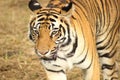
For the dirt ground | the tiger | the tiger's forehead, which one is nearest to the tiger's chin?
the tiger

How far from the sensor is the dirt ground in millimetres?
4633

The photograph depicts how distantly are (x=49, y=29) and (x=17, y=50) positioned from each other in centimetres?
273

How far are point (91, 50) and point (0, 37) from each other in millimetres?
3196

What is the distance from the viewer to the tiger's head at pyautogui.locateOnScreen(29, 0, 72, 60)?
2.71 meters

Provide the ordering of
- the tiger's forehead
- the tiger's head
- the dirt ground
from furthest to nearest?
the dirt ground, the tiger's forehead, the tiger's head

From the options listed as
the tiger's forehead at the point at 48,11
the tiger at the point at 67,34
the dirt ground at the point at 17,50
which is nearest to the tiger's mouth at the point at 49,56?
the tiger at the point at 67,34

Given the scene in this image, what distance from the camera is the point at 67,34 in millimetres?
2893

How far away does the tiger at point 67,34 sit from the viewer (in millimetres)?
2770

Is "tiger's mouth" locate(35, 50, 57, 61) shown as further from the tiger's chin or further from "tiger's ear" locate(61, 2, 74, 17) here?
"tiger's ear" locate(61, 2, 74, 17)

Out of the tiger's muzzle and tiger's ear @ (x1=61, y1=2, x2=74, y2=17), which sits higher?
tiger's ear @ (x1=61, y1=2, x2=74, y2=17)

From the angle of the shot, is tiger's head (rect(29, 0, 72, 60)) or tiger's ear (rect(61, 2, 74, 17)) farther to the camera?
tiger's ear (rect(61, 2, 74, 17))

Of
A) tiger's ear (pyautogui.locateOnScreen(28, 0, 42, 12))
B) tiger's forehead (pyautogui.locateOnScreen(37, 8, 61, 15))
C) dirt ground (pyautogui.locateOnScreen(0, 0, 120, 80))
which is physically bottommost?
dirt ground (pyautogui.locateOnScreen(0, 0, 120, 80))

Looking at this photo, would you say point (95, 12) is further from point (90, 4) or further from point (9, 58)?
point (9, 58)

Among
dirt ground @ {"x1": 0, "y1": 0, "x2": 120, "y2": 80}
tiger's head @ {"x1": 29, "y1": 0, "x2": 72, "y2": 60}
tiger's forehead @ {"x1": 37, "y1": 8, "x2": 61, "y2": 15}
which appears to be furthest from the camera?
dirt ground @ {"x1": 0, "y1": 0, "x2": 120, "y2": 80}
